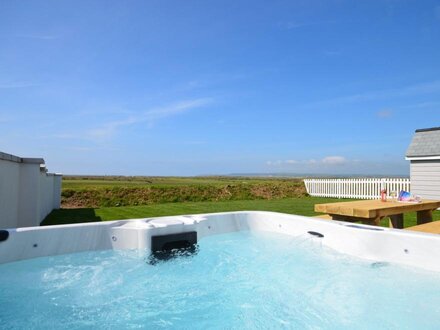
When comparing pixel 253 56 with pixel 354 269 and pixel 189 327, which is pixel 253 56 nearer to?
pixel 354 269

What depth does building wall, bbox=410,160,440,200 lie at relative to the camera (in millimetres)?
8578

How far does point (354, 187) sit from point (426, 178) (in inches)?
144

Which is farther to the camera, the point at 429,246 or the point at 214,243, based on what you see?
the point at 214,243

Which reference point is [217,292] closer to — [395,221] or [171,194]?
[395,221]

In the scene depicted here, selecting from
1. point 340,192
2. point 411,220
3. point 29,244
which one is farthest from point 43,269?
point 340,192

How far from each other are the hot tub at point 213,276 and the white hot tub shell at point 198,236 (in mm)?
11

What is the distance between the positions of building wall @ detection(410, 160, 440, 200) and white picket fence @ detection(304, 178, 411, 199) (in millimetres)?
1300

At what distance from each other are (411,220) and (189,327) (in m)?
6.10

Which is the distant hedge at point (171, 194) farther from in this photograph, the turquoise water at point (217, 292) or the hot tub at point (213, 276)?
the turquoise water at point (217, 292)

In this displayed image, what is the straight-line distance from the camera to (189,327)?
198 centimetres

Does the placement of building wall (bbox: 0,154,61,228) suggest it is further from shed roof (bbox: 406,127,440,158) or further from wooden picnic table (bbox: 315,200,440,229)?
shed roof (bbox: 406,127,440,158)

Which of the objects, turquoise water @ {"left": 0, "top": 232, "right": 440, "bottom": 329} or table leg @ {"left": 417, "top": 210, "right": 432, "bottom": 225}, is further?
table leg @ {"left": 417, "top": 210, "right": 432, "bottom": 225}

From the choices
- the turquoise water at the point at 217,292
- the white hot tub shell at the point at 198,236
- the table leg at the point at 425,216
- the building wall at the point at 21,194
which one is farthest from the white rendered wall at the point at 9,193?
the table leg at the point at 425,216

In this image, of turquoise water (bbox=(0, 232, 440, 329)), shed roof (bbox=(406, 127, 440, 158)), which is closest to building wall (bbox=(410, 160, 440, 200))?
shed roof (bbox=(406, 127, 440, 158))
